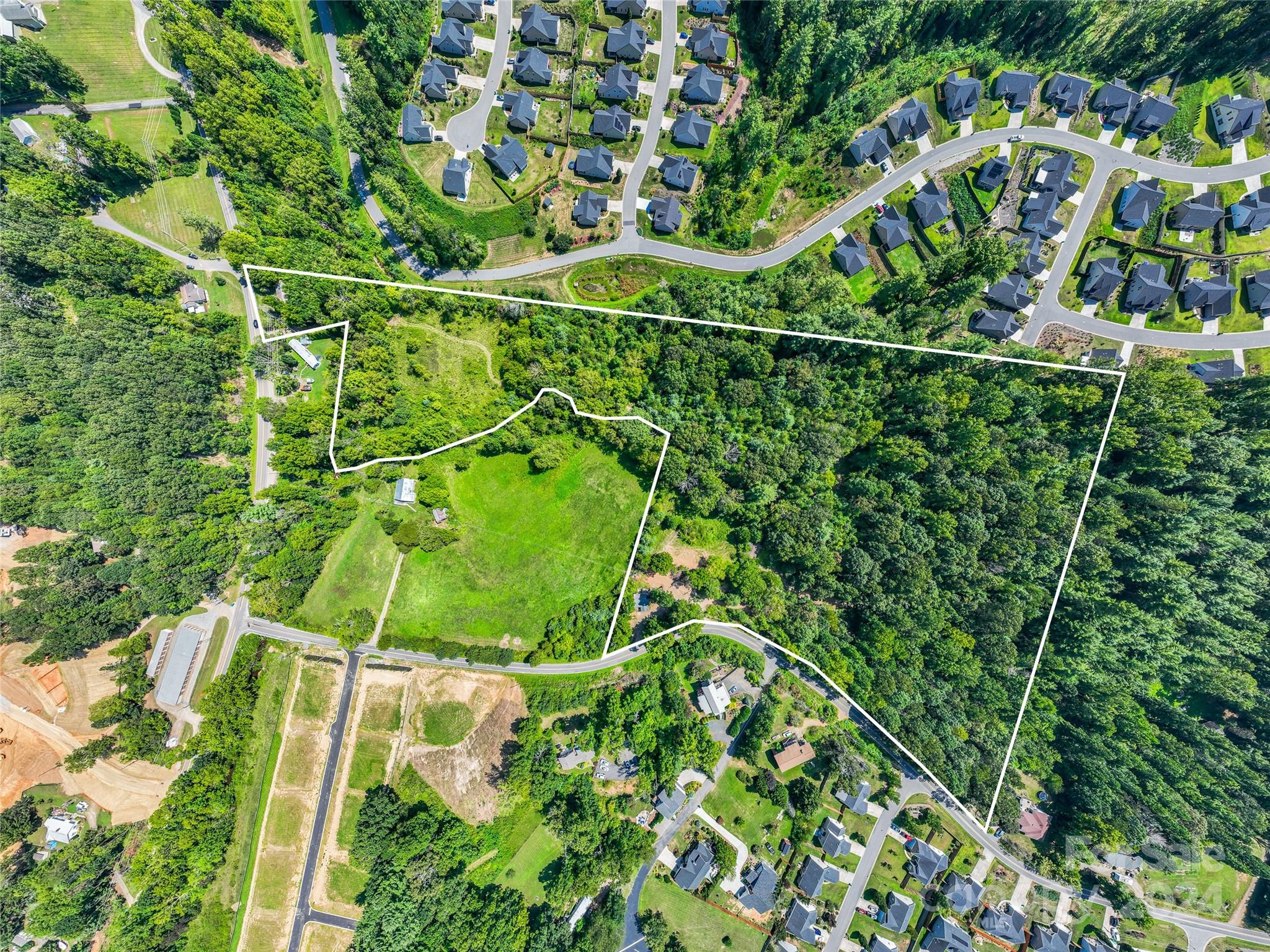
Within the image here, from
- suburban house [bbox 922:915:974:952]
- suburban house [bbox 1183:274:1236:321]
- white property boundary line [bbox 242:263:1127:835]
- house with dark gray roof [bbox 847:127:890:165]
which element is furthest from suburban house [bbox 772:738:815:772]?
house with dark gray roof [bbox 847:127:890:165]

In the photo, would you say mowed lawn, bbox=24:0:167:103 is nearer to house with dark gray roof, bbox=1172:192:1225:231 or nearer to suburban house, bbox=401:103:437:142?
suburban house, bbox=401:103:437:142

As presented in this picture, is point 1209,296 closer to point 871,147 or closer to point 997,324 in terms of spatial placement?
point 997,324

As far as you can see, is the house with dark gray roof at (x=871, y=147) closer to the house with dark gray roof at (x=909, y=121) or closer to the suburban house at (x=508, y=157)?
the house with dark gray roof at (x=909, y=121)

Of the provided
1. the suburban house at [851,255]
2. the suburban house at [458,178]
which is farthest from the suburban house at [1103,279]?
the suburban house at [458,178]

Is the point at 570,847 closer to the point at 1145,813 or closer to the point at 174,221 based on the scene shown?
the point at 1145,813

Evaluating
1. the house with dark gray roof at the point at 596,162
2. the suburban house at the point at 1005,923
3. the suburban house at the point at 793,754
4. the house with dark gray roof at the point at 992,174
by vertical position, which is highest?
the house with dark gray roof at the point at 992,174

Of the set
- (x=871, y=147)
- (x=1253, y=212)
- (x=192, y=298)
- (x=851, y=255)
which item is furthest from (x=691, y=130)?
(x=1253, y=212)
